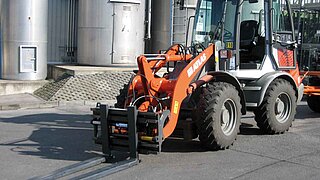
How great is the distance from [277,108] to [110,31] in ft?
29.9

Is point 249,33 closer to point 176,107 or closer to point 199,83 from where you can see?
point 199,83

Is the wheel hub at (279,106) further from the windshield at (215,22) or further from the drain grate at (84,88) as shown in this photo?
the drain grate at (84,88)

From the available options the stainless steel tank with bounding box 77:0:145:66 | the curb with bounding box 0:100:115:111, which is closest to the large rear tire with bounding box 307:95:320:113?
the curb with bounding box 0:100:115:111

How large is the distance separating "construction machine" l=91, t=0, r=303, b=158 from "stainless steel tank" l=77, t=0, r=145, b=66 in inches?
272

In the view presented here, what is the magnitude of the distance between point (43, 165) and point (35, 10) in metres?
10.6

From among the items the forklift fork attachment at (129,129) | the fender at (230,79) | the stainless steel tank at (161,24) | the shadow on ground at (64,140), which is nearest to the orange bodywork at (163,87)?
the forklift fork attachment at (129,129)

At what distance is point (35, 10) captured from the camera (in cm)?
1653

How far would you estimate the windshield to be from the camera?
9273 millimetres

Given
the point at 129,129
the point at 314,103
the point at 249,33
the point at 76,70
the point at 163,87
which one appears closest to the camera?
the point at 129,129

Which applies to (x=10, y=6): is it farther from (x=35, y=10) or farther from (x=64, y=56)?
(x=64, y=56)

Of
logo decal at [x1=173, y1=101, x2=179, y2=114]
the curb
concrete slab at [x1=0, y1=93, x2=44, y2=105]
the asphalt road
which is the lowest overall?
the asphalt road

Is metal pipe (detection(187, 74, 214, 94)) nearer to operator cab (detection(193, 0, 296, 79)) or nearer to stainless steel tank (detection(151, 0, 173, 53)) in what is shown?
operator cab (detection(193, 0, 296, 79))

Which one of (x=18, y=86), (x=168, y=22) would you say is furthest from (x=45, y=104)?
(x=168, y=22)

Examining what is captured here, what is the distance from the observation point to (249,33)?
10141mm
